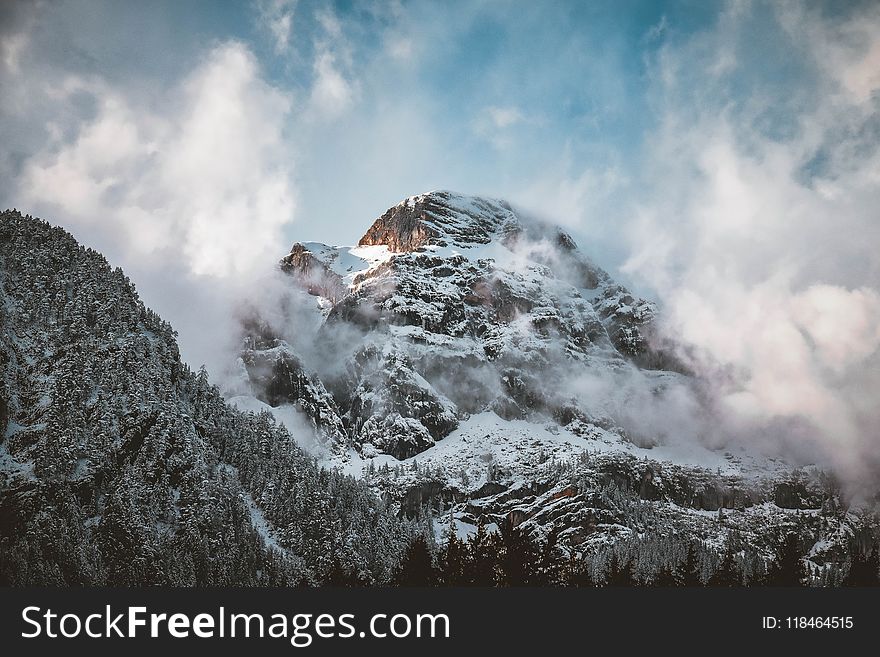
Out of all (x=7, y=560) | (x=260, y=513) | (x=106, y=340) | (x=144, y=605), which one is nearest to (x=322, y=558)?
(x=260, y=513)

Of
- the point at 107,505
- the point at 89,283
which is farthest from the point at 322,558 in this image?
the point at 89,283

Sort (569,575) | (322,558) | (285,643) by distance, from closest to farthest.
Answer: (285,643) < (569,575) < (322,558)

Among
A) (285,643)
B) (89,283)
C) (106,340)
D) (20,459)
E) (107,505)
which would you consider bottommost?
(285,643)

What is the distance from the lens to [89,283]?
187125mm

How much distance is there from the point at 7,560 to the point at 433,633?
350 ft

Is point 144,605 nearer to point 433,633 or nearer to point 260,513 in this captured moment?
point 433,633

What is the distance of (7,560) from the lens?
12012 centimetres

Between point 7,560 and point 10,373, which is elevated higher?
point 10,373

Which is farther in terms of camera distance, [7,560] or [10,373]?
[10,373]

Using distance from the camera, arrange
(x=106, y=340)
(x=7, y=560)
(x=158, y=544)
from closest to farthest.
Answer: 1. (x=7, y=560)
2. (x=158, y=544)
3. (x=106, y=340)

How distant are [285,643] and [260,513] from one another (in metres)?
131

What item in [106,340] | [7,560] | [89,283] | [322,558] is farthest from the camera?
[89,283]

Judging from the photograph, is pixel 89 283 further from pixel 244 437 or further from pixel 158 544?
pixel 158 544

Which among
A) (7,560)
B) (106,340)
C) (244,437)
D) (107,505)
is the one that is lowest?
(7,560)
